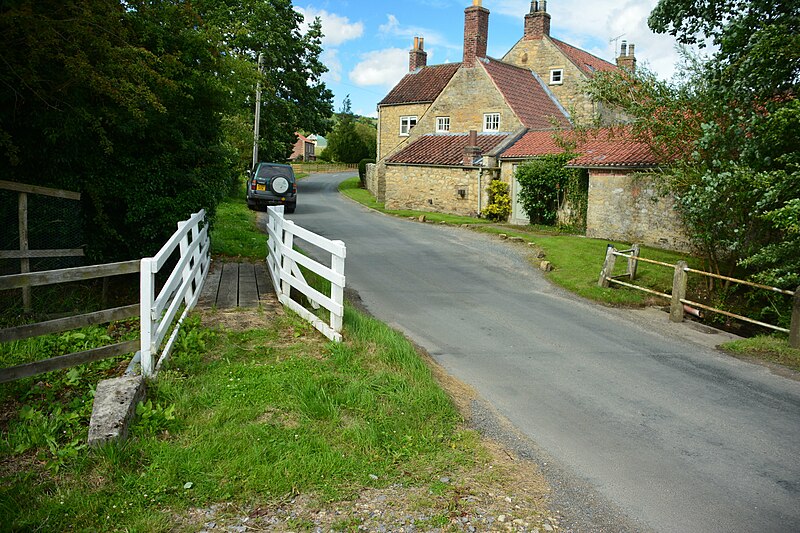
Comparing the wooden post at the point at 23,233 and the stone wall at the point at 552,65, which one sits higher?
the stone wall at the point at 552,65

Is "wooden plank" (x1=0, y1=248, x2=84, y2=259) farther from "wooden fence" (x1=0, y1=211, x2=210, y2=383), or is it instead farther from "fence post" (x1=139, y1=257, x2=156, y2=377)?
"fence post" (x1=139, y1=257, x2=156, y2=377)

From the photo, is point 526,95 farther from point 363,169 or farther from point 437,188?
point 363,169

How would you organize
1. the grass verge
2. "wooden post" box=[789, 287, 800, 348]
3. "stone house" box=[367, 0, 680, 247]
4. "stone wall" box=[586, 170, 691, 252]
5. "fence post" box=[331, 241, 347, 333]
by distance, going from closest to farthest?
the grass verge → "fence post" box=[331, 241, 347, 333] → "wooden post" box=[789, 287, 800, 348] → "stone wall" box=[586, 170, 691, 252] → "stone house" box=[367, 0, 680, 247]

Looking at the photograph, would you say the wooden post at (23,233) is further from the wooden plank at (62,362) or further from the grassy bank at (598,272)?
the grassy bank at (598,272)

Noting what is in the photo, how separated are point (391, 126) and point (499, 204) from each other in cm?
1762

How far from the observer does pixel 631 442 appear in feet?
20.4

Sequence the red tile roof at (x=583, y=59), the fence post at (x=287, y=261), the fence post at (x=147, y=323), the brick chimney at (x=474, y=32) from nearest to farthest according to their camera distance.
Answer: the fence post at (x=147, y=323)
the fence post at (x=287, y=261)
the brick chimney at (x=474, y=32)
the red tile roof at (x=583, y=59)

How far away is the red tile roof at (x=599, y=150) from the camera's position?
831 inches

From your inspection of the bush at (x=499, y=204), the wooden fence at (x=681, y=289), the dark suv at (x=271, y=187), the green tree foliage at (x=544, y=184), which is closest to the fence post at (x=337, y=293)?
the wooden fence at (x=681, y=289)

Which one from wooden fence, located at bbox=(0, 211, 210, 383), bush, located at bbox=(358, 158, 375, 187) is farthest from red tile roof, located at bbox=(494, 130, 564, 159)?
wooden fence, located at bbox=(0, 211, 210, 383)

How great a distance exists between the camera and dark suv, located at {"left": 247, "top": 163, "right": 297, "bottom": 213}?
94.5 ft

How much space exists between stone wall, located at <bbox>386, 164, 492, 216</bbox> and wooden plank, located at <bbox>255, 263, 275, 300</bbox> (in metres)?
17.1

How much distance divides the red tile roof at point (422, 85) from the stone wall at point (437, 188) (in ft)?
36.0

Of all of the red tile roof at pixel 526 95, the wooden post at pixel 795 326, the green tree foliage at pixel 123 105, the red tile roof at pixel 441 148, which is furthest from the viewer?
the red tile roof at pixel 526 95
